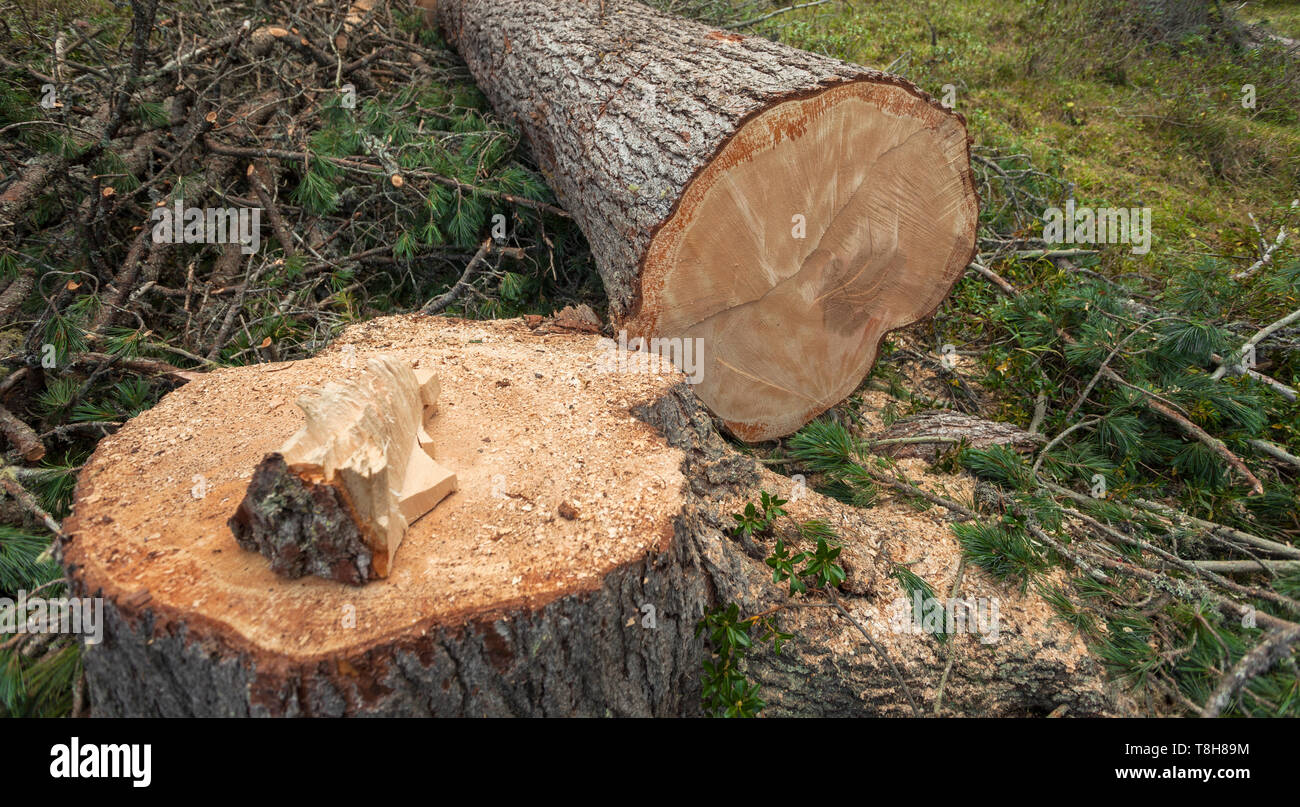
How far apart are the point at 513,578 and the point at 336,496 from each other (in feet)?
1.16

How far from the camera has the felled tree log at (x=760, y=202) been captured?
2133 millimetres

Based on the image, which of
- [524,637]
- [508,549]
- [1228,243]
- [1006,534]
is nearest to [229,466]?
[508,549]

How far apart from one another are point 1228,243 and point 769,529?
304cm

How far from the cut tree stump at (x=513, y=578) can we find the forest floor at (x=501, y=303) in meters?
0.21

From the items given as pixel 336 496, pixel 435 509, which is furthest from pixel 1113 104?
pixel 336 496

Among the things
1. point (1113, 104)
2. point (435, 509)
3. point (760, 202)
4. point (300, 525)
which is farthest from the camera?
point (1113, 104)

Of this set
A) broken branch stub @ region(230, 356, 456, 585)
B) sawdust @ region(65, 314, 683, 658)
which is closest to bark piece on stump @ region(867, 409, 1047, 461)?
sawdust @ region(65, 314, 683, 658)

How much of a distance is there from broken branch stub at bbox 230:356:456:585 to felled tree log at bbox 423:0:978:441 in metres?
1.01

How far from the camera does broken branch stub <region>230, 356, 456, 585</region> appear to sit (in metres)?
1.25

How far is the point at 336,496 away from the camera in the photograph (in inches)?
49.7

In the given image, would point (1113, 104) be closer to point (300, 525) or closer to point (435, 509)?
point (435, 509)

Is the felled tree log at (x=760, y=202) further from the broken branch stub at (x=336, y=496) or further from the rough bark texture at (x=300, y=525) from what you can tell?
the rough bark texture at (x=300, y=525)

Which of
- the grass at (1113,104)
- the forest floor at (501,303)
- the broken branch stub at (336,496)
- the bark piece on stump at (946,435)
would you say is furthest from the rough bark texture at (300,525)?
the grass at (1113,104)
